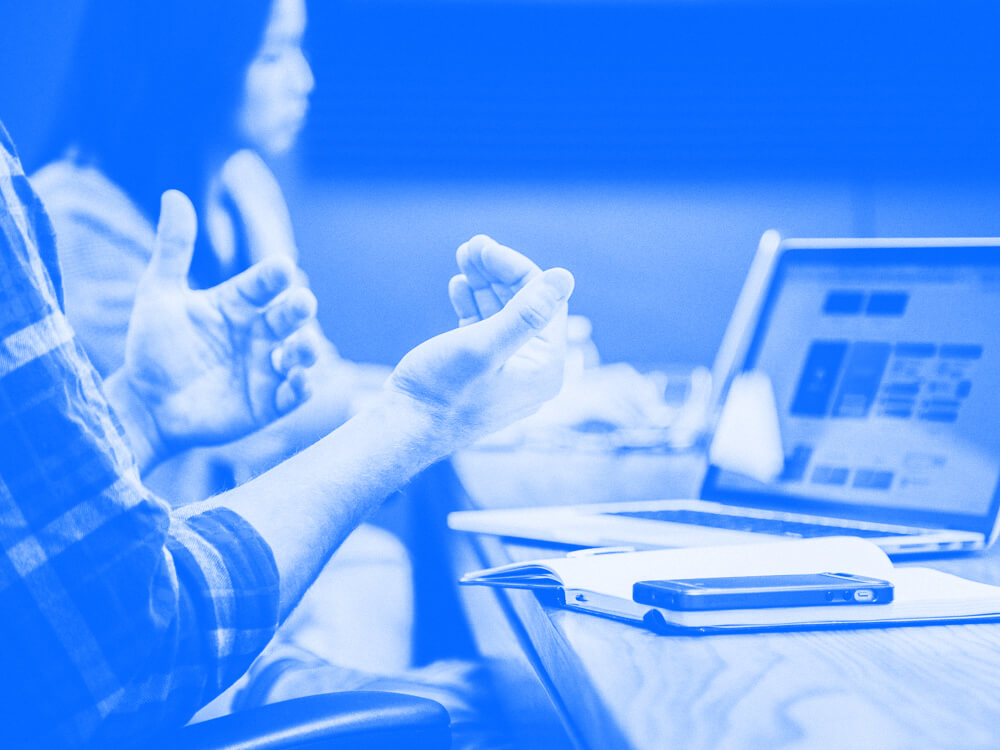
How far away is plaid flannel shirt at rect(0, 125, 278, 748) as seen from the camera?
0.62m

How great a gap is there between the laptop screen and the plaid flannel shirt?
0.76 meters

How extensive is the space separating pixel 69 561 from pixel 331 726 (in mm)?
192

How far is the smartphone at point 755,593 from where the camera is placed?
641mm

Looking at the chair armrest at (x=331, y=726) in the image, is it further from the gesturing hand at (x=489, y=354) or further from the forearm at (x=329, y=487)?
the gesturing hand at (x=489, y=354)

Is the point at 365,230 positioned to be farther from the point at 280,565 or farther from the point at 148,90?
the point at 280,565

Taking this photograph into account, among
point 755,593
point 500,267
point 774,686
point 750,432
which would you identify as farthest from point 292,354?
point 774,686

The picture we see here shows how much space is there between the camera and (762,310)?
1.27m

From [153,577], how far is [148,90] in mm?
887

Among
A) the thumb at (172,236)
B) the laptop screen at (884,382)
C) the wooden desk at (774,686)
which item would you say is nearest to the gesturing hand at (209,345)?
the thumb at (172,236)

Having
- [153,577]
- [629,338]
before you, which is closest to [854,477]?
[629,338]

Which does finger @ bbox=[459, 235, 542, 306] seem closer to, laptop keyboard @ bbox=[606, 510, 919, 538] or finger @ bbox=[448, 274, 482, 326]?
finger @ bbox=[448, 274, 482, 326]

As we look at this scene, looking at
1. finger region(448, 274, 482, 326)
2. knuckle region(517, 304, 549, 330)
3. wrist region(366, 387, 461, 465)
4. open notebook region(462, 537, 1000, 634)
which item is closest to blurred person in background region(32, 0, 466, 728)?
finger region(448, 274, 482, 326)

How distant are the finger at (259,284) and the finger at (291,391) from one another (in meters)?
0.10

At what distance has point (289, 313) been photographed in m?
1.37
